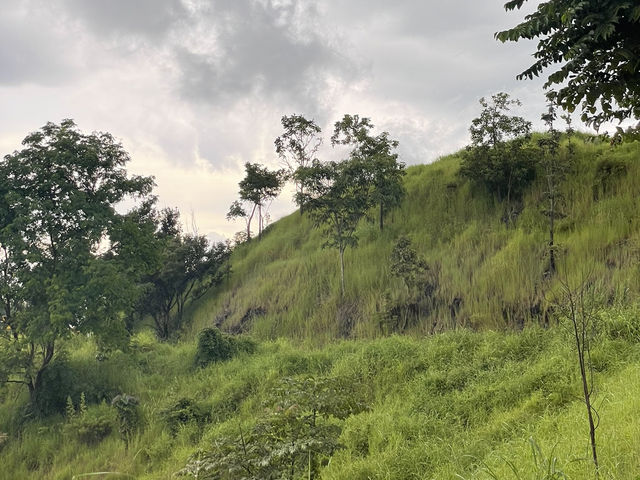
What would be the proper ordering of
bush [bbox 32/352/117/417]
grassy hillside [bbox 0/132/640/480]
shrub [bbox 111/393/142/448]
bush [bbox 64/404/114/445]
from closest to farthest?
grassy hillside [bbox 0/132/640/480]
shrub [bbox 111/393/142/448]
bush [bbox 64/404/114/445]
bush [bbox 32/352/117/417]

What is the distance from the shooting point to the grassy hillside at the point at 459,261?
1163 centimetres

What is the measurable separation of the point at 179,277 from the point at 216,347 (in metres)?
9.66

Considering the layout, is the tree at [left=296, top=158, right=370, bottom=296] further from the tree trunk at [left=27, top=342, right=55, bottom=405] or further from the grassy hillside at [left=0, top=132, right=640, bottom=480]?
the tree trunk at [left=27, top=342, right=55, bottom=405]

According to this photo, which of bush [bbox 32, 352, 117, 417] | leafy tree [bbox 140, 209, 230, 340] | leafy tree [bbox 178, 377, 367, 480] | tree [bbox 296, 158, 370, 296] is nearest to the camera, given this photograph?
leafy tree [bbox 178, 377, 367, 480]

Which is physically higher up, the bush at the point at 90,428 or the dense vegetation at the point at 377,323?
the dense vegetation at the point at 377,323

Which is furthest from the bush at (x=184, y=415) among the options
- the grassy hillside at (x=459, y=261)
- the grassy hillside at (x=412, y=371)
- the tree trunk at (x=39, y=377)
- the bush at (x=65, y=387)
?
the grassy hillside at (x=459, y=261)

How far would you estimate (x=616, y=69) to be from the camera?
15.9ft

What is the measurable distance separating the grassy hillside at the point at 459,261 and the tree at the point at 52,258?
6.99 m

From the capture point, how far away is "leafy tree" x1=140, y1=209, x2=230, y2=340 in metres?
22.9

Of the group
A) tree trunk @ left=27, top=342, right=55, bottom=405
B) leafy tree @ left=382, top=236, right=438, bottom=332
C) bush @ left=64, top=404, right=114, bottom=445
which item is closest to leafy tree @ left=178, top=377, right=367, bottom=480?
bush @ left=64, top=404, right=114, bottom=445

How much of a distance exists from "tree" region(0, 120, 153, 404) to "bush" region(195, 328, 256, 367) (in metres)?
2.63

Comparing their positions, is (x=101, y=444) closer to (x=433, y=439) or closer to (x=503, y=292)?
(x=433, y=439)

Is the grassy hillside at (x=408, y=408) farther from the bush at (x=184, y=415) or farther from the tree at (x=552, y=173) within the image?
the tree at (x=552, y=173)

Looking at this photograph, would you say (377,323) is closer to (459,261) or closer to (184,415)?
(459,261)
